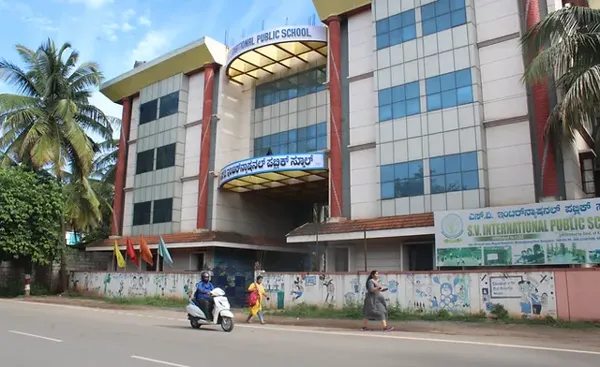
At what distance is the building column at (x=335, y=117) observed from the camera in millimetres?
23859

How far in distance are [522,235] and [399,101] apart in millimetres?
8415

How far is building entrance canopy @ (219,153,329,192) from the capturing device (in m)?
24.4

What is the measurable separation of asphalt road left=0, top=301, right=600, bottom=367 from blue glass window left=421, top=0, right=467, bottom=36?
13.9 metres

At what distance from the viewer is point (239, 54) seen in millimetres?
27734

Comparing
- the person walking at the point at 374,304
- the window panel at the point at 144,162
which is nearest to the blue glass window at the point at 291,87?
the window panel at the point at 144,162

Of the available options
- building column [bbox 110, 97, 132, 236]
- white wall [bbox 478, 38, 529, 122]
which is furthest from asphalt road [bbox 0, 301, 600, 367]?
building column [bbox 110, 97, 132, 236]

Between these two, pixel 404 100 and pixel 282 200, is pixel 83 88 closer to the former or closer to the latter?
pixel 282 200

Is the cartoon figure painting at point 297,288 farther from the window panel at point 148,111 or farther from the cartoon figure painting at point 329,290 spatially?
the window panel at point 148,111

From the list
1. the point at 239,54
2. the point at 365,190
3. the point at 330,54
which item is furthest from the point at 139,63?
the point at 365,190

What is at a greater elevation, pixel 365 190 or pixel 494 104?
pixel 494 104

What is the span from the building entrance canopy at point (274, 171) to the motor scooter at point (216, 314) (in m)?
11.1

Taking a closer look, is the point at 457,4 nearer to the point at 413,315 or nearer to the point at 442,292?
the point at 442,292

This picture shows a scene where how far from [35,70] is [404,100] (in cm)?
2233

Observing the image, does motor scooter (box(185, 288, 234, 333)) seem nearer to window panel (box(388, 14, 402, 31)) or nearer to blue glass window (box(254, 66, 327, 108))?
window panel (box(388, 14, 402, 31))
